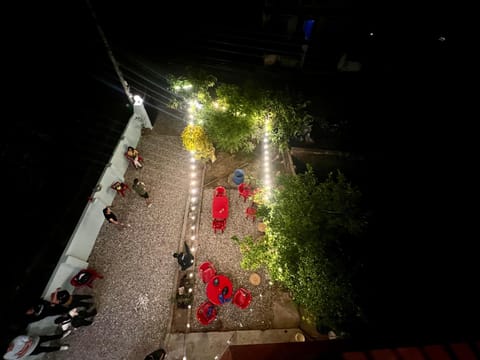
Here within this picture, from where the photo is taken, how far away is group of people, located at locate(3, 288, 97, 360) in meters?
7.88

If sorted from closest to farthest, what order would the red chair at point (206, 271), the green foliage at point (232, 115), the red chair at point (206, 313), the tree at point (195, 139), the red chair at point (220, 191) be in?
the red chair at point (206, 313)
the red chair at point (206, 271)
the green foliage at point (232, 115)
the tree at point (195, 139)
the red chair at point (220, 191)

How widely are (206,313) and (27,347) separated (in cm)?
626

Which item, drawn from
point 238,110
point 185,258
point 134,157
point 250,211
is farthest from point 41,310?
point 238,110

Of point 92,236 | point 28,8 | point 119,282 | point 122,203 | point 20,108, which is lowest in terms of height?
point 119,282

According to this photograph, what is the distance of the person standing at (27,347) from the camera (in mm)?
7703

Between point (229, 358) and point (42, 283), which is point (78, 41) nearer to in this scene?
point (42, 283)

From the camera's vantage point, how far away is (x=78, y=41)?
56.7 ft

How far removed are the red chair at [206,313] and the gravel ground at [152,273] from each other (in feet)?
1.17

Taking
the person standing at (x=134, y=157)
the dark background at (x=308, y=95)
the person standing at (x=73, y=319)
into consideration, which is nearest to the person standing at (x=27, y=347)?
the person standing at (x=73, y=319)

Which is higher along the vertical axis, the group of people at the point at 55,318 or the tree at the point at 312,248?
the tree at the point at 312,248

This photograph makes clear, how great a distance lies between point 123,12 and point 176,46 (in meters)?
4.72

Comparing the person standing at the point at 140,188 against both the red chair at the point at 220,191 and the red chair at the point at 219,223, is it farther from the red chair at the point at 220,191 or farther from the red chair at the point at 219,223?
the red chair at the point at 219,223

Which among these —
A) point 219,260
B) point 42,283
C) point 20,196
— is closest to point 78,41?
point 20,196

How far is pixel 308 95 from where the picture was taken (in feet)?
60.4
